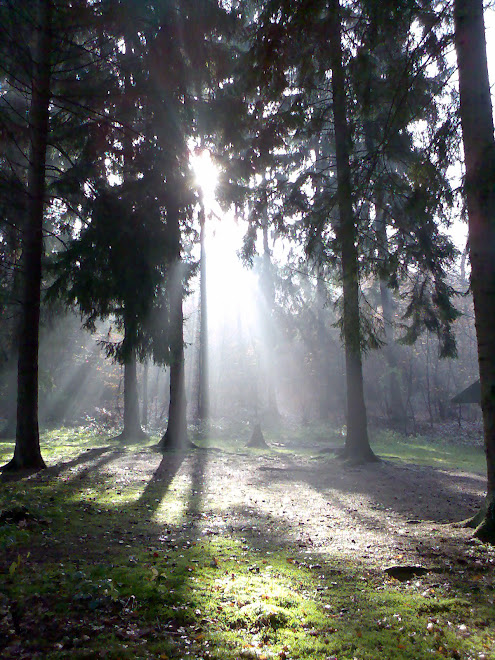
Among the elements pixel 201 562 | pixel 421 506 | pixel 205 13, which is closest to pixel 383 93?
pixel 205 13

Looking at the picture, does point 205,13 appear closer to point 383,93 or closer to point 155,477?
point 383,93

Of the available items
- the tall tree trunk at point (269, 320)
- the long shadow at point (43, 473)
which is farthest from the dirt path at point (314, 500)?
the tall tree trunk at point (269, 320)

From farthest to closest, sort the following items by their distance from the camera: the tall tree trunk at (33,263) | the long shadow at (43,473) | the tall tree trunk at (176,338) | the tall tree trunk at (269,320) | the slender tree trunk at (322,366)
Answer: the slender tree trunk at (322,366), the tall tree trunk at (269,320), the tall tree trunk at (176,338), the tall tree trunk at (33,263), the long shadow at (43,473)

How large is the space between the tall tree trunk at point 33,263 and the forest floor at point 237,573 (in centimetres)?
95

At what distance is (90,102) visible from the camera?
1041 cm

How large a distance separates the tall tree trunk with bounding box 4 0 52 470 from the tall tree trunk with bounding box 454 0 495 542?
780 centimetres

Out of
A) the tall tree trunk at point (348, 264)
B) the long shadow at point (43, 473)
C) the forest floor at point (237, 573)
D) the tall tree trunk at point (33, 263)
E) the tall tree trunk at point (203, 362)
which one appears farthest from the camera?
the tall tree trunk at point (203, 362)

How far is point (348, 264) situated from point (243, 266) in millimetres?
8308

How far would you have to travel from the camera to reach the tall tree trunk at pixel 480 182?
5.63 meters

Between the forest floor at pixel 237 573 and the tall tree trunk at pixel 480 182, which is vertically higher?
the tall tree trunk at pixel 480 182

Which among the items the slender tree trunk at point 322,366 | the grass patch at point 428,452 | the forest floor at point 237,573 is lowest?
the grass patch at point 428,452

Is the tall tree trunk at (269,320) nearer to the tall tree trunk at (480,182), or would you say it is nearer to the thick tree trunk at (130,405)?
the thick tree trunk at (130,405)

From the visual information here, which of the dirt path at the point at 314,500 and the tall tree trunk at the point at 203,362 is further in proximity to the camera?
the tall tree trunk at the point at 203,362

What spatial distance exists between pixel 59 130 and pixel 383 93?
6.94 m
